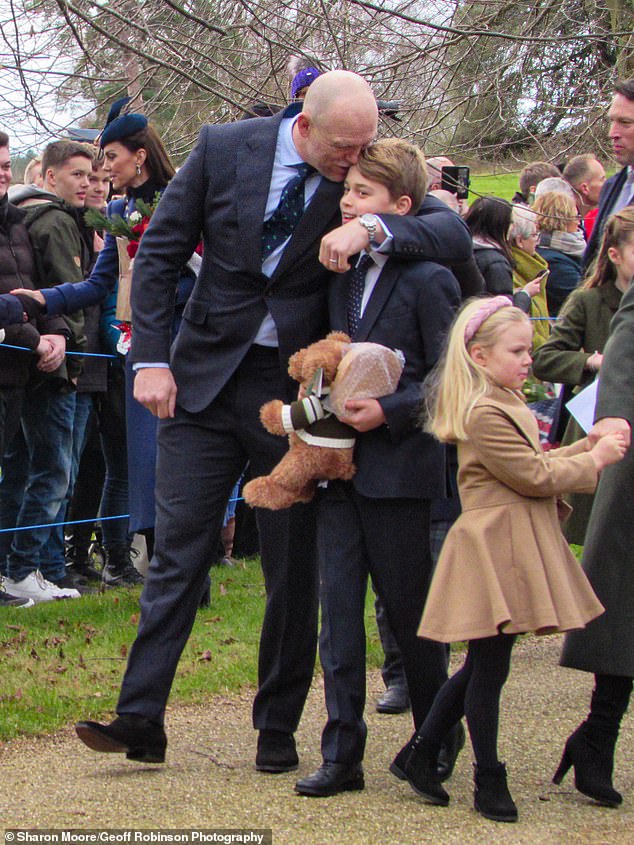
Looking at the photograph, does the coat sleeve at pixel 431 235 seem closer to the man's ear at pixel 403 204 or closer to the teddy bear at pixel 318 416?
the man's ear at pixel 403 204

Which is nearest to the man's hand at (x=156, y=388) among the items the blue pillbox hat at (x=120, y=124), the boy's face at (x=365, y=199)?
the boy's face at (x=365, y=199)

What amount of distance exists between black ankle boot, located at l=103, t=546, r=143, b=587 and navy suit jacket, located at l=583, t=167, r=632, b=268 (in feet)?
10.8

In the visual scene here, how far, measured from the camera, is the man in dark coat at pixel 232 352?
14.3ft

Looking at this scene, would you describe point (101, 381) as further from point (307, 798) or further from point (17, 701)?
point (307, 798)

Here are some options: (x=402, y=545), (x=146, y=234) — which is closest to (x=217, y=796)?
(x=402, y=545)

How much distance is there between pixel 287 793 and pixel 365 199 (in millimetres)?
1856

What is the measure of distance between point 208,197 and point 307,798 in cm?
193

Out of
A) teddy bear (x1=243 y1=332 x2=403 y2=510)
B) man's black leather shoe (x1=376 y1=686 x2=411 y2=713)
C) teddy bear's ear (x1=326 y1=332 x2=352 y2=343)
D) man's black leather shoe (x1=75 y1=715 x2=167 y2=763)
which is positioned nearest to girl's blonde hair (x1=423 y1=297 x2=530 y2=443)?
teddy bear (x1=243 y1=332 x2=403 y2=510)

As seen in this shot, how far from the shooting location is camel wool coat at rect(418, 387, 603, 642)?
3785 mm

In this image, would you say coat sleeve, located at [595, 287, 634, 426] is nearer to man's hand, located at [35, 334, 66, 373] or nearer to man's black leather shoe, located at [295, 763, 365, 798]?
man's black leather shoe, located at [295, 763, 365, 798]

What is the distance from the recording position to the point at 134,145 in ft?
20.5

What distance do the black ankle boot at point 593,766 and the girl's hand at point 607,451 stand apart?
2.83 feet

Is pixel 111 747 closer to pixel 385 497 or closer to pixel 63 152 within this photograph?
pixel 385 497

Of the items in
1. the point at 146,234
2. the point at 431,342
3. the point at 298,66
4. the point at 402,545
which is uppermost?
the point at 298,66
